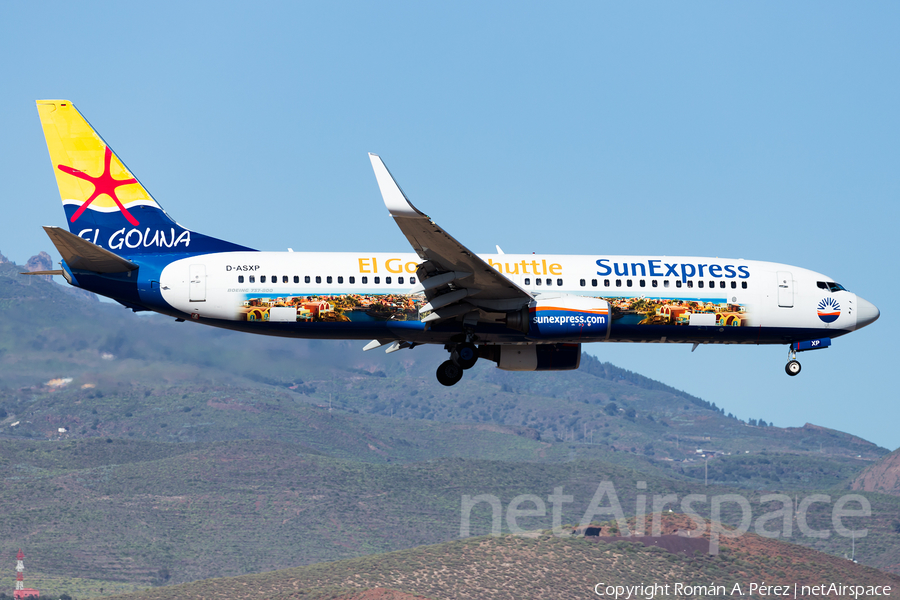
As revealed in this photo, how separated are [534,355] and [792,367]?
1076 centimetres

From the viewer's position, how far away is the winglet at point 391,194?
3816cm

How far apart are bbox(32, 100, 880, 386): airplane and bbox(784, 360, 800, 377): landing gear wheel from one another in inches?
1.6

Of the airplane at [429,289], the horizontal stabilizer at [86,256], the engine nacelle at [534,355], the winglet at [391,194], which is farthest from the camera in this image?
the engine nacelle at [534,355]

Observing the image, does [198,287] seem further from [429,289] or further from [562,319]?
[562,319]

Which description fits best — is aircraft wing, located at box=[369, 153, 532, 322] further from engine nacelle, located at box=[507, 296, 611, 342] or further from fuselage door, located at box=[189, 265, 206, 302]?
fuselage door, located at box=[189, 265, 206, 302]

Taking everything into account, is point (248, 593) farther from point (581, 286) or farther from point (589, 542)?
point (581, 286)

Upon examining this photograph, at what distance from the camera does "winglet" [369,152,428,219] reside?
38156mm

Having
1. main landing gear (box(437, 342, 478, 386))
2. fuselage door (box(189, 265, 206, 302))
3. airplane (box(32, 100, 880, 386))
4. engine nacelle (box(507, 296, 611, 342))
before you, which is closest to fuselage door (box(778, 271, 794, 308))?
airplane (box(32, 100, 880, 386))

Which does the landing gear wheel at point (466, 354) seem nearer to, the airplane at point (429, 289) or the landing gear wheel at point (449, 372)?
the airplane at point (429, 289)

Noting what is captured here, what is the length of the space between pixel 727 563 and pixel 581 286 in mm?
131523

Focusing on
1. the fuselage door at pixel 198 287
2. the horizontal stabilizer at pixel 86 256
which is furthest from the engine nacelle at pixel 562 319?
the horizontal stabilizer at pixel 86 256

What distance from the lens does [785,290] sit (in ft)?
156

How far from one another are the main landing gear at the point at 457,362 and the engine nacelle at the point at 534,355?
4.60 feet

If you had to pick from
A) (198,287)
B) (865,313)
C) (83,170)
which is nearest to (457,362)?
(198,287)
